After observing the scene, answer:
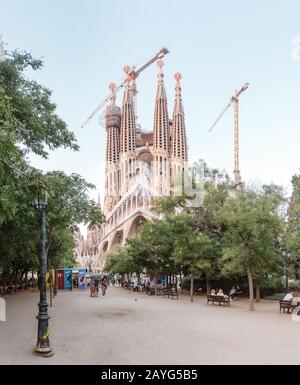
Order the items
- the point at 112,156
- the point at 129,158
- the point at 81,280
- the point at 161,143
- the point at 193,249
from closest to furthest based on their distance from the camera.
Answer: the point at 193,249
the point at 81,280
the point at 161,143
the point at 129,158
the point at 112,156

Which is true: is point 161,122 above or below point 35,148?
above

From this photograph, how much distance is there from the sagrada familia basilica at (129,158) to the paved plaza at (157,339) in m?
99.6

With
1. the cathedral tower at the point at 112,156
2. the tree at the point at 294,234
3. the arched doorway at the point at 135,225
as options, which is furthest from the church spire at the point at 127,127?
the tree at the point at 294,234

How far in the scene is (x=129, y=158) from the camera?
14500 centimetres

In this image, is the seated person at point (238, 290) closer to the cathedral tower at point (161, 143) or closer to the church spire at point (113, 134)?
the cathedral tower at point (161, 143)

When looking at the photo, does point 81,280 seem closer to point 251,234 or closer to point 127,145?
point 251,234

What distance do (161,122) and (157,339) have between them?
432 ft

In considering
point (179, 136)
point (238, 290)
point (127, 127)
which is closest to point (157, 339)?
point (238, 290)

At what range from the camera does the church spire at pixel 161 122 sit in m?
139

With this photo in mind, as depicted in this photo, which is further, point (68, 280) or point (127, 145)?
point (127, 145)

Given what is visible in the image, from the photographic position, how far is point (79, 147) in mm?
18656

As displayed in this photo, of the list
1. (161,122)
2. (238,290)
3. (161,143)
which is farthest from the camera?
(161,122)
